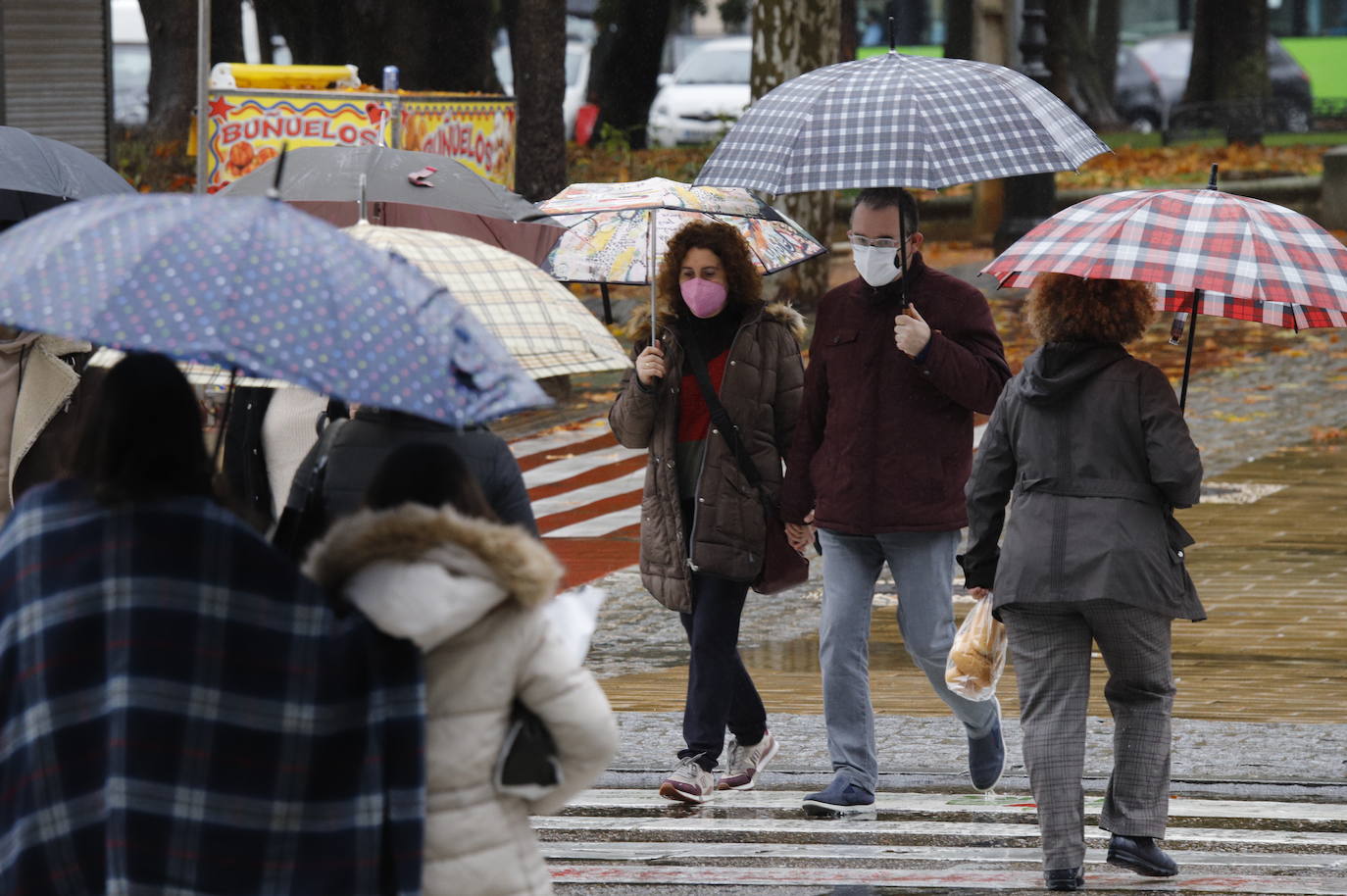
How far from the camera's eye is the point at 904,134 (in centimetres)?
639

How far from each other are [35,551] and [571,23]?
4683 centimetres

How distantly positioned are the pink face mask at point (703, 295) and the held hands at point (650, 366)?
19 centimetres

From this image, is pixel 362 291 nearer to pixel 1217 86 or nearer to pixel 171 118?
pixel 171 118

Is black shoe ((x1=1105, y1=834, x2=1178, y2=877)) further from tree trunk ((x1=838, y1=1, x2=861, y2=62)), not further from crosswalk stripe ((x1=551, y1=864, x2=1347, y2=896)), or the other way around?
tree trunk ((x1=838, y1=1, x2=861, y2=62))

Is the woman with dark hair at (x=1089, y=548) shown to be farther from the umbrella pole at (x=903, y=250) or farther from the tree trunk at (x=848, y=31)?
the tree trunk at (x=848, y=31)

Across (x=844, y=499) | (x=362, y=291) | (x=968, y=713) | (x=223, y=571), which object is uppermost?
(x=362, y=291)

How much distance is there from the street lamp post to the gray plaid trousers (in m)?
16.5

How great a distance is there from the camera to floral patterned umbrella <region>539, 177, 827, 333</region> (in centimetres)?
695

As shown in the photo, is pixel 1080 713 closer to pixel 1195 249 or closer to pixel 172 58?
pixel 1195 249

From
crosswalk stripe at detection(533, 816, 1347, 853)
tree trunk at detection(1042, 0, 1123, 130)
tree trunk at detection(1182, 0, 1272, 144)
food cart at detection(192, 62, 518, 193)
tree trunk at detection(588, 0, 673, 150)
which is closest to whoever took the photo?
crosswalk stripe at detection(533, 816, 1347, 853)

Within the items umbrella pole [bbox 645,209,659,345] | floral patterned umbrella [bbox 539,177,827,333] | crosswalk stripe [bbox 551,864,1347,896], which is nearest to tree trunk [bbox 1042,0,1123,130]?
floral patterned umbrella [bbox 539,177,827,333]

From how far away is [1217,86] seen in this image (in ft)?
114

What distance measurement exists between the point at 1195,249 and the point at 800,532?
1656mm

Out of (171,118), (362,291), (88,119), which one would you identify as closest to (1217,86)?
(171,118)
